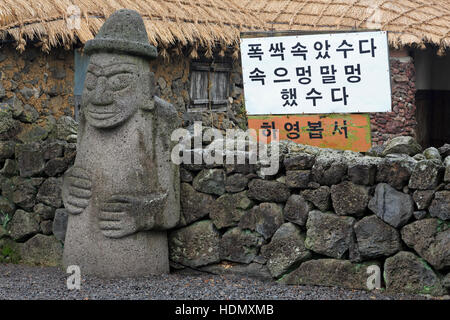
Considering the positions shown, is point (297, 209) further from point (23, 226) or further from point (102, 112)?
point (23, 226)

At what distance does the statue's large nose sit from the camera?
15.5 feet

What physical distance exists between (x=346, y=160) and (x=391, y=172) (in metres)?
0.35

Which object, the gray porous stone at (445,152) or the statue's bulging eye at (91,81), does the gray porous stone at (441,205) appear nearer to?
the gray porous stone at (445,152)

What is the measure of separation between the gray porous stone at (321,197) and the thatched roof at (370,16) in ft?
17.5

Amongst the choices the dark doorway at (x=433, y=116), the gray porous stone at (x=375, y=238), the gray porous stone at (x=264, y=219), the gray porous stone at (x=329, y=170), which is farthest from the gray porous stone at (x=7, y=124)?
the dark doorway at (x=433, y=116)

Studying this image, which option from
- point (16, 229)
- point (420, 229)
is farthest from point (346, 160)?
point (16, 229)

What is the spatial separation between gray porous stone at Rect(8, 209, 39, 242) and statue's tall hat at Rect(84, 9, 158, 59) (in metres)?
1.71

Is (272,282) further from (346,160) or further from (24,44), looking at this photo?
(24,44)

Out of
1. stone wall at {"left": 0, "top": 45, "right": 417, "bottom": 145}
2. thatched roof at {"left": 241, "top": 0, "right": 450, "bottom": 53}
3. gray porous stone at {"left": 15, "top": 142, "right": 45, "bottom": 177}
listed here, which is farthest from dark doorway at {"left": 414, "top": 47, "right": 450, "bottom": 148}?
gray porous stone at {"left": 15, "top": 142, "right": 45, "bottom": 177}

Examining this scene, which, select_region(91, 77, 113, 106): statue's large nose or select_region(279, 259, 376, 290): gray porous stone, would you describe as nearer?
select_region(279, 259, 376, 290): gray porous stone

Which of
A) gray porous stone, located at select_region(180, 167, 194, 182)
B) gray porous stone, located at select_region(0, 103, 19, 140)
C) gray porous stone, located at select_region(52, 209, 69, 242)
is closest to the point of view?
gray porous stone, located at select_region(180, 167, 194, 182)

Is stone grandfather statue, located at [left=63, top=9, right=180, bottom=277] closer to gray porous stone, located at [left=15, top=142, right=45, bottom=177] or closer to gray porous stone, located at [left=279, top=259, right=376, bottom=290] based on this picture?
gray porous stone, located at [left=15, top=142, right=45, bottom=177]

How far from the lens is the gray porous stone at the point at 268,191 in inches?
186

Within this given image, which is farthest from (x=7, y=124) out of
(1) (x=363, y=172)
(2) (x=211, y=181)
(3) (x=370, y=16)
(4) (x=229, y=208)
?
(3) (x=370, y=16)
